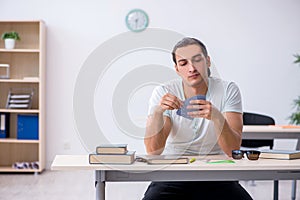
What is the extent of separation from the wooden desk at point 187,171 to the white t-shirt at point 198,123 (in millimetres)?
188

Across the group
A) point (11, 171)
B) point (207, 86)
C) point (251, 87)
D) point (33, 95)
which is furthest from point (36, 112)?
point (207, 86)

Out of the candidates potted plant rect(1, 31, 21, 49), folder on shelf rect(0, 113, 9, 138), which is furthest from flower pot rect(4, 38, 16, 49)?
folder on shelf rect(0, 113, 9, 138)

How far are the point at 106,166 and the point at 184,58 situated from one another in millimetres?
623

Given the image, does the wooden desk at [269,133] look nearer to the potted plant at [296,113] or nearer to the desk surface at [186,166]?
the potted plant at [296,113]

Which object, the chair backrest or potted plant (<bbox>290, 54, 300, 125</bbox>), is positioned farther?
potted plant (<bbox>290, 54, 300, 125</bbox>)

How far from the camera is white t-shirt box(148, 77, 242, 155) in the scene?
2.43 m

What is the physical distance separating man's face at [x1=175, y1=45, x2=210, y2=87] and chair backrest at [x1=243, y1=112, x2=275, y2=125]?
2.86 metres

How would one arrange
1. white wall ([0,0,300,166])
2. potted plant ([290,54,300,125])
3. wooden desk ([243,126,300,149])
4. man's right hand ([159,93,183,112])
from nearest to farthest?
man's right hand ([159,93,183,112])
wooden desk ([243,126,300,149])
potted plant ([290,54,300,125])
white wall ([0,0,300,166])

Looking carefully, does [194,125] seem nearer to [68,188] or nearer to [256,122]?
[68,188]

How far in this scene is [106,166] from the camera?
85.2 inches

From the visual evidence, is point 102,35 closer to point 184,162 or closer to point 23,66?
point 23,66

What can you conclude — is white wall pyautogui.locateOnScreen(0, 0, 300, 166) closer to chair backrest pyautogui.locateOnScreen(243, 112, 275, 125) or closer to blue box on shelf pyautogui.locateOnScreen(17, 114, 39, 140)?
blue box on shelf pyautogui.locateOnScreen(17, 114, 39, 140)

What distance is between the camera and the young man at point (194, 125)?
2.37 metres

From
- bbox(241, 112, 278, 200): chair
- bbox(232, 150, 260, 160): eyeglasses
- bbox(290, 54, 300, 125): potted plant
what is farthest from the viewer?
bbox(290, 54, 300, 125): potted plant
